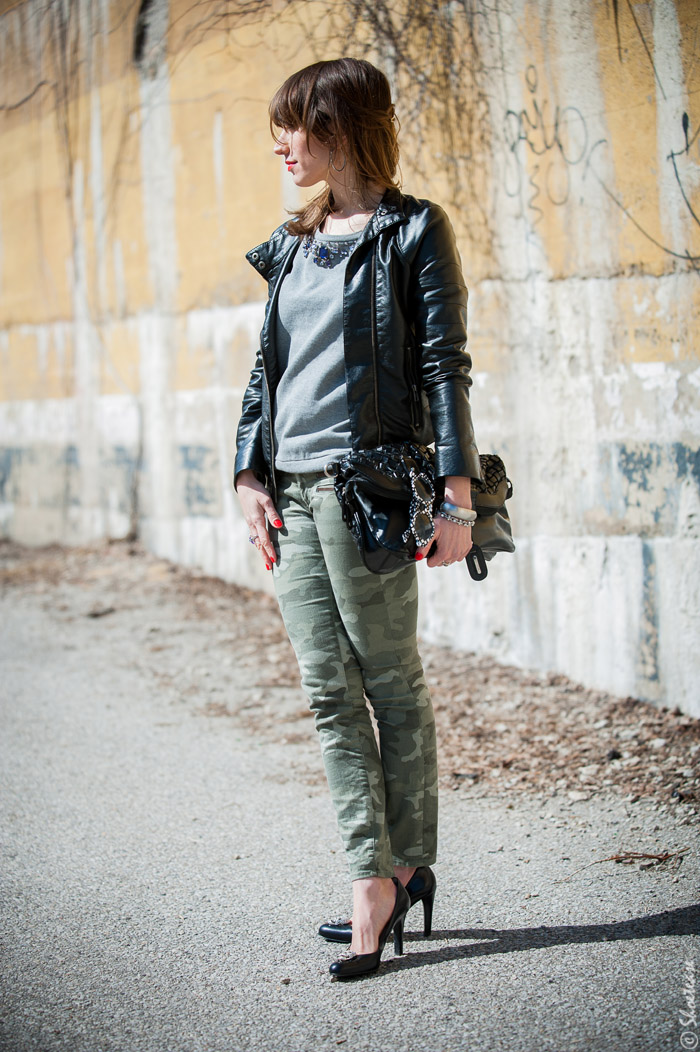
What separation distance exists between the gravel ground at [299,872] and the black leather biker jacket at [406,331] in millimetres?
1202

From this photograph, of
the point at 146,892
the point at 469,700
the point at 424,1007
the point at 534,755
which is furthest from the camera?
the point at 469,700

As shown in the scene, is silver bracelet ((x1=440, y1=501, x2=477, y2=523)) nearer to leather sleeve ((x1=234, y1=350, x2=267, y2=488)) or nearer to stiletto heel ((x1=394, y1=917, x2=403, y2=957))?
leather sleeve ((x1=234, y1=350, x2=267, y2=488))

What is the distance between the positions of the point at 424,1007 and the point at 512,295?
10.3ft

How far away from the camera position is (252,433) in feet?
8.32

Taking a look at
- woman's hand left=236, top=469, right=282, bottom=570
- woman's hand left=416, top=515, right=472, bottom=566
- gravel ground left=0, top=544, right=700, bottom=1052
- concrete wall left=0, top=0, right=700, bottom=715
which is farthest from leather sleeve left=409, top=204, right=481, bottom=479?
concrete wall left=0, top=0, right=700, bottom=715

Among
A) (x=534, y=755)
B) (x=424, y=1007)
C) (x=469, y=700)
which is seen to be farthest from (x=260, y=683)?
(x=424, y=1007)

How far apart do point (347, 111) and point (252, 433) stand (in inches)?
32.4

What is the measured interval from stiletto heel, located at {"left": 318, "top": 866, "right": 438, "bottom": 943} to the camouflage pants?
0.13 feet

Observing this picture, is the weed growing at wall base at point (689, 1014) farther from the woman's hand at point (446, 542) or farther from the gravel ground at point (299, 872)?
the woman's hand at point (446, 542)

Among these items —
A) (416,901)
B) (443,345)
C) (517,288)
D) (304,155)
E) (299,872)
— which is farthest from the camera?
(517,288)

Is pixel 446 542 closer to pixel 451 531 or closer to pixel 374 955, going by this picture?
pixel 451 531

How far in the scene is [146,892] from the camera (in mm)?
2764

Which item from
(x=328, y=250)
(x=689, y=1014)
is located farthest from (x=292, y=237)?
(x=689, y=1014)

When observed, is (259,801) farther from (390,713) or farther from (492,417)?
(492,417)
